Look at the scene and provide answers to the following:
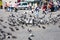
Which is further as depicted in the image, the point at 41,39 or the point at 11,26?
the point at 11,26

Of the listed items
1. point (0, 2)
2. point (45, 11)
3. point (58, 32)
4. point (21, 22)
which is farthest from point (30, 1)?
point (58, 32)

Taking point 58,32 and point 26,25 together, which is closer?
point 58,32

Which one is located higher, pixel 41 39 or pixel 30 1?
pixel 41 39

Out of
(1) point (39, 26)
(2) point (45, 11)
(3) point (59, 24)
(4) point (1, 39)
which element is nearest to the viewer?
(4) point (1, 39)

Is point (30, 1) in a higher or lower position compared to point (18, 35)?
lower

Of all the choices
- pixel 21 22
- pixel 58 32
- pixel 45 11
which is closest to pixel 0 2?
pixel 45 11

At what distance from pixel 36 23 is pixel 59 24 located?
4.93 feet

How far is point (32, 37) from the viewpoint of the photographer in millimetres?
13211

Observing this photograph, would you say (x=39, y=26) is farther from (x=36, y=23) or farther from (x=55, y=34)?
(x=55, y=34)

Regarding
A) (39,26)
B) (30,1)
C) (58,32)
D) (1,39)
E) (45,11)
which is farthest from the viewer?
(30,1)

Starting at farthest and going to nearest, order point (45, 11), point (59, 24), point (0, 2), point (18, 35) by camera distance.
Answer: point (0, 2), point (45, 11), point (59, 24), point (18, 35)

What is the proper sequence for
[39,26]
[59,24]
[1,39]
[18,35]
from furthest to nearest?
[59,24] < [39,26] < [18,35] < [1,39]

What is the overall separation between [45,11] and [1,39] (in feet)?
51.3

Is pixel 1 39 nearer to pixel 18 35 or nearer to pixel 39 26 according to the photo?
pixel 18 35
